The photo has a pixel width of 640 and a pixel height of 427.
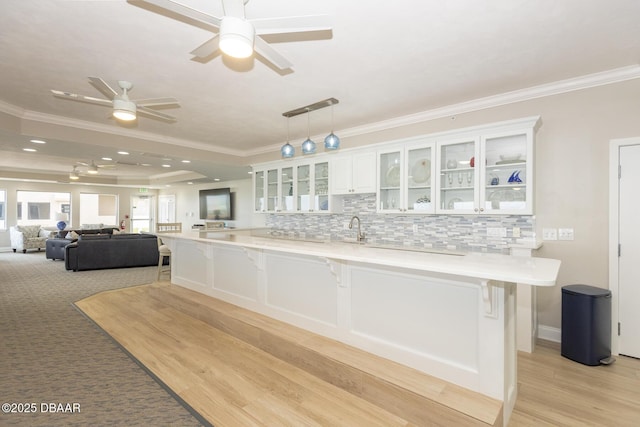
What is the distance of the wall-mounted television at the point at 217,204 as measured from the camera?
979 centimetres

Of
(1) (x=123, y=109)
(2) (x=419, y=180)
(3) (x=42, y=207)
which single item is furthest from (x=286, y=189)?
(3) (x=42, y=207)

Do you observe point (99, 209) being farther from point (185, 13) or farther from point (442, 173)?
point (185, 13)

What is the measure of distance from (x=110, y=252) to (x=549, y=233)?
859 centimetres

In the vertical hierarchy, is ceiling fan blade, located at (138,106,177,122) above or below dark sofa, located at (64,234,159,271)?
above

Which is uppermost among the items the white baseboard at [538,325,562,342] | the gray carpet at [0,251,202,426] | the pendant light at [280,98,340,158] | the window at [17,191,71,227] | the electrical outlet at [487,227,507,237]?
the pendant light at [280,98,340,158]

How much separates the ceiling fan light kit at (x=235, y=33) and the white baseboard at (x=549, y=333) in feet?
12.7

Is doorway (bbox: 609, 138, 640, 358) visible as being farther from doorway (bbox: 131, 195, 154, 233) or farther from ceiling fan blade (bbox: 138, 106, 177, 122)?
doorway (bbox: 131, 195, 154, 233)

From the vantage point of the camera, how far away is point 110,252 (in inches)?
296

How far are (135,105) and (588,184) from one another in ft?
14.9

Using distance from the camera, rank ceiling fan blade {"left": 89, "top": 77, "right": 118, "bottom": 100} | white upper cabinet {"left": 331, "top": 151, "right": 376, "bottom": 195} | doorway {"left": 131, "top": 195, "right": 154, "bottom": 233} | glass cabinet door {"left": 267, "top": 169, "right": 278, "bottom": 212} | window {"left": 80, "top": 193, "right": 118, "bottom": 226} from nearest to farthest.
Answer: ceiling fan blade {"left": 89, "top": 77, "right": 118, "bottom": 100}, white upper cabinet {"left": 331, "top": 151, "right": 376, "bottom": 195}, glass cabinet door {"left": 267, "top": 169, "right": 278, "bottom": 212}, window {"left": 80, "top": 193, "right": 118, "bottom": 226}, doorway {"left": 131, "top": 195, "right": 154, "bottom": 233}

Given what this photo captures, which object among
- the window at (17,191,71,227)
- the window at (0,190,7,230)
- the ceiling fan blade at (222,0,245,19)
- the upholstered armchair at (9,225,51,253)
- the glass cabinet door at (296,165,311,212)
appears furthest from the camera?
the window at (17,191,71,227)

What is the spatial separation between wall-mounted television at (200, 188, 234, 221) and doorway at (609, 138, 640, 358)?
28.7 ft

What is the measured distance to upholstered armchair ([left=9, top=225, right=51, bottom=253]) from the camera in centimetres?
1028

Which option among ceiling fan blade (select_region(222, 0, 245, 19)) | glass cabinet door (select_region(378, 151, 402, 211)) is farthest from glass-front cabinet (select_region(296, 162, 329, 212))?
ceiling fan blade (select_region(222, 0, 245, 19))
